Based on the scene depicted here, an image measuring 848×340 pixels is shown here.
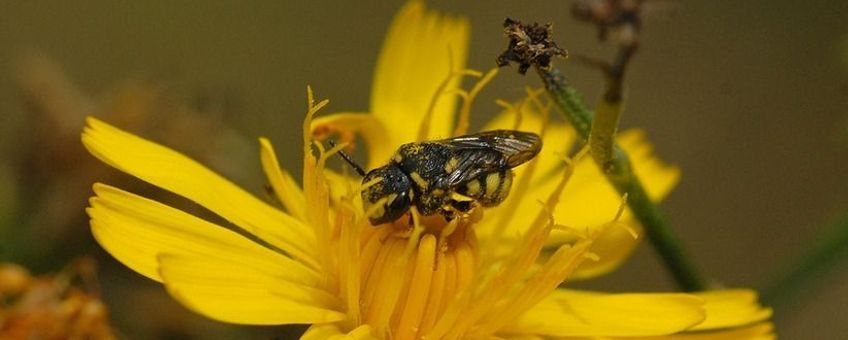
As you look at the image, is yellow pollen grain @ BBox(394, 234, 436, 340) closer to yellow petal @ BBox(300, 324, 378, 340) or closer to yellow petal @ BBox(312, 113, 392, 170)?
yellow petal @ BBox(300, 324, 378, 340)

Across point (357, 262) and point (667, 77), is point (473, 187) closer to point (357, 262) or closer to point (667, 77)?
point (357, 262)

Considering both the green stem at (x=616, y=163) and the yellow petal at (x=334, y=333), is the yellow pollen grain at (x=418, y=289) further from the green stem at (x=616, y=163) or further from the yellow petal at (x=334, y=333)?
the green stem at (x=616, y=163)

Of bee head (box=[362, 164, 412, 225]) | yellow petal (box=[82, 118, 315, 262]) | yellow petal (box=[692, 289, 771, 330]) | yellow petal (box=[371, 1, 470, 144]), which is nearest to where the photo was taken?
bee head (box=[362, 164, 412, 225])

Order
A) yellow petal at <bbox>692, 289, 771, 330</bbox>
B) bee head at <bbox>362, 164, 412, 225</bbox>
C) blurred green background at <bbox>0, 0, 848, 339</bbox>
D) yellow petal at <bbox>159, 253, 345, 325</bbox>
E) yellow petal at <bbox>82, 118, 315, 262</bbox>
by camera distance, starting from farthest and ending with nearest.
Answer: blurred green background at <bbox>0, 0, 848, 339</bbox> → yellow petal at <bbox>692, 289, 771, 330</bbox> → yellow petal at <bbox>82, 118, 315, 262</bbox> → bee head at <bbox>362, 164, 412, 225</bbox> → yellow petal at <bbox>159, 253, 345, 325</bbox>

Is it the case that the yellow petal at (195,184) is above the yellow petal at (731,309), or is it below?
below

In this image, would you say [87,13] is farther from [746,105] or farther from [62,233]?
[746,105]

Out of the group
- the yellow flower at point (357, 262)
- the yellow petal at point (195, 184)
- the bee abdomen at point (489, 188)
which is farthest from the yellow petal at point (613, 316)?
the yellow petal at point (195, 184)

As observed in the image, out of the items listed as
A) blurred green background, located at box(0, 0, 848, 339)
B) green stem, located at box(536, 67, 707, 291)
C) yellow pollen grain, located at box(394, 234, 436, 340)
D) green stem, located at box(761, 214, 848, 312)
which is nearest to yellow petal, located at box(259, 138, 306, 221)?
yellow pollen grain, located at box(394, 234, 436, 340)

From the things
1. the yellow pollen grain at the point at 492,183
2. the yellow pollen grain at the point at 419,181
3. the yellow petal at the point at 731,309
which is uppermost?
the yellow petal at the point at 731,309

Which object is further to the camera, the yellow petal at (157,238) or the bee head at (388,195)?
A: the bee head at (388,195)
